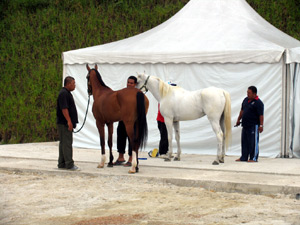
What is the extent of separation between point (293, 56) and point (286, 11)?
996cm

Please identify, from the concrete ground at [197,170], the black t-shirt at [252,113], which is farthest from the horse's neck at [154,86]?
the black t-shirt at [252,113]

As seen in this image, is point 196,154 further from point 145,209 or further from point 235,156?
point 145,209

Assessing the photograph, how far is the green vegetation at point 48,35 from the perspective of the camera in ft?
69.9

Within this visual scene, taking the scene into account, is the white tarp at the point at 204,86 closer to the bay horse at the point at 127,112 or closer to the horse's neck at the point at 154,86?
the horse's neck at the point at 154,86

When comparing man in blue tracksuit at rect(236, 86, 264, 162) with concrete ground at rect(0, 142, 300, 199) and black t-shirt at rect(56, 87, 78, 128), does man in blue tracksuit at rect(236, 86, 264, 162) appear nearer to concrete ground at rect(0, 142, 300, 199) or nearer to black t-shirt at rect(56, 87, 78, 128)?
concrete ground at rect(0, 142, 300, 199)

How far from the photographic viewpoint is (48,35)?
24609 mm

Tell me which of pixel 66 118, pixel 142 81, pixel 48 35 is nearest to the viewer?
Result: pixel 66 118

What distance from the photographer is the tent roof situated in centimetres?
1334

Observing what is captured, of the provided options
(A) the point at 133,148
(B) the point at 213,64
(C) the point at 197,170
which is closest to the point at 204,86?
(B) the point at 213,64

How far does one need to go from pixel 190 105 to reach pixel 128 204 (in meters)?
4.67

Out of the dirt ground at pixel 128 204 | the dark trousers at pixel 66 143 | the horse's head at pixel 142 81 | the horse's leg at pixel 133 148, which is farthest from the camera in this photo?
the horse's head at pixel 142 81

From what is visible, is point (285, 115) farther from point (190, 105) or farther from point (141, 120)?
point (141, 120)

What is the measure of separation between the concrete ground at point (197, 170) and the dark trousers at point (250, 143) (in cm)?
26

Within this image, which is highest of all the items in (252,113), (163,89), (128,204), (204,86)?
(204,86)
